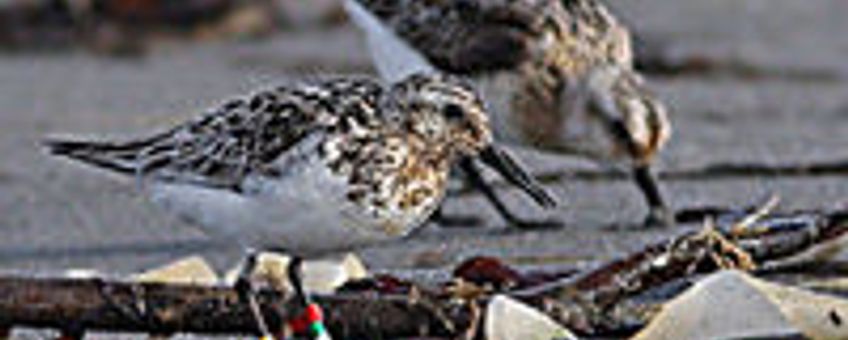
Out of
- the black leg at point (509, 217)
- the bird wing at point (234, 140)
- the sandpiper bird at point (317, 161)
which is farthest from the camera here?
the black leg at point (509, 217)

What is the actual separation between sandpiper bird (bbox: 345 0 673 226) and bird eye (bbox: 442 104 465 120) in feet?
7.28

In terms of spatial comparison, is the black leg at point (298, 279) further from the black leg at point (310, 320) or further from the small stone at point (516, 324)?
the small stone at point (516, 324)

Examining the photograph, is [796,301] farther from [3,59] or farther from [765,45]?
[3,59]

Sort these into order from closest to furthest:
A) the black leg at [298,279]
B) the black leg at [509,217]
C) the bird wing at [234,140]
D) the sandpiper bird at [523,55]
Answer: the black leg at [298,279]
the bird wing at [234,140]
the black leg at [509,217]
the sandpiper bird at [523,55]

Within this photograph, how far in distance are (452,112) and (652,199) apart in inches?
71.5

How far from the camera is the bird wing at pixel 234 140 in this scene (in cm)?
427

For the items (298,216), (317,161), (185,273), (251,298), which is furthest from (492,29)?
(251,298)

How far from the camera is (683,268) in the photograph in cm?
418

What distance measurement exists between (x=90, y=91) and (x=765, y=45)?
9.29 ft

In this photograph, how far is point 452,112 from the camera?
4.30 meters

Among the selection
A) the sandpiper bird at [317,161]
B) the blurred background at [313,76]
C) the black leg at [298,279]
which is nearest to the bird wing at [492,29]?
the blurred background at [313,76]

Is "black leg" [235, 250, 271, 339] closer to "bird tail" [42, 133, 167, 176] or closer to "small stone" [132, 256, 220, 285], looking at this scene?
"small stone" [132, 256, 220, 285]

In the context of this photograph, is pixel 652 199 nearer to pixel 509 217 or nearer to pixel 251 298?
pixel 509 217

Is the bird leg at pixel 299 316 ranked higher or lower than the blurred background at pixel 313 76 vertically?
higher
